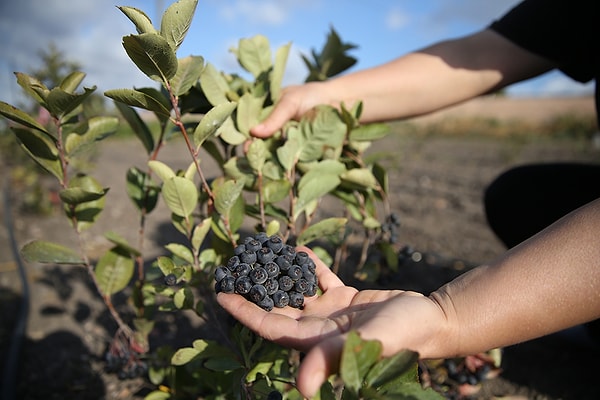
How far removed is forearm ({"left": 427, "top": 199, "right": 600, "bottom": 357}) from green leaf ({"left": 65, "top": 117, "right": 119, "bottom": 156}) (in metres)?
0.99

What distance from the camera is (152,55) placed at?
0.72m

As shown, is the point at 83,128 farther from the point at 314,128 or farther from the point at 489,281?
the point at 489,281

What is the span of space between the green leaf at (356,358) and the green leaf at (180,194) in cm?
Answer: 53

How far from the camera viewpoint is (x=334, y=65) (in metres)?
1.53

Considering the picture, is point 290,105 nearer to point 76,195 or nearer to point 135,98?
point 135,98

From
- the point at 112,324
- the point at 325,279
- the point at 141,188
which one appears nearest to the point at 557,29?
the point at 325,279

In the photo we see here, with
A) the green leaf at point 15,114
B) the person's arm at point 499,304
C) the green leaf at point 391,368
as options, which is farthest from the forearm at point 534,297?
the green leaf at point 15,114

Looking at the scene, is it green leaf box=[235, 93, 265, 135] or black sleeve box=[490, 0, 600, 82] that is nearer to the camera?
green leaf box=[235, 93, 265, 135]

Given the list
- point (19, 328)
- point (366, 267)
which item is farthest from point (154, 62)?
point (19, 328)

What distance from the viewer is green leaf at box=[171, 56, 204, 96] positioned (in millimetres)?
838

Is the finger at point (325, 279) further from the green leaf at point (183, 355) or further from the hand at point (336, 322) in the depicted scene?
the green leaf at point (183, 355)

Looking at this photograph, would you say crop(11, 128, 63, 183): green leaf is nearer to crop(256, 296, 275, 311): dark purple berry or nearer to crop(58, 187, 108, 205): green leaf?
crop(58, 187, 108, 205): green leaf

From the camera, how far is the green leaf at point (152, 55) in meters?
0.68

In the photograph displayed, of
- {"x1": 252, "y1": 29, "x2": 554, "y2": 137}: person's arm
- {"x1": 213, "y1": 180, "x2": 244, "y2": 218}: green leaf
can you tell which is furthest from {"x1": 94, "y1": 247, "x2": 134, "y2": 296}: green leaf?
{"x1": 252, "y1": 29, "x2": 554, "y2": 137}: person's arm
